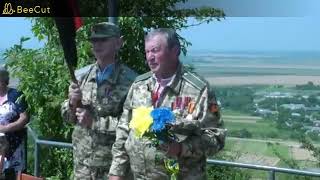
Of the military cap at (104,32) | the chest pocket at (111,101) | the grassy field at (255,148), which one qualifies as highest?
the military cap at (104,32)

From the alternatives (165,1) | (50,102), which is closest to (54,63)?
(50,102)

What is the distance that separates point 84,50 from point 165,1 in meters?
0.96

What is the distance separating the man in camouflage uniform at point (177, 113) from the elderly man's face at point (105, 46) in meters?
0.60

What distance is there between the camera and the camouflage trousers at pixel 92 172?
4.64 meters

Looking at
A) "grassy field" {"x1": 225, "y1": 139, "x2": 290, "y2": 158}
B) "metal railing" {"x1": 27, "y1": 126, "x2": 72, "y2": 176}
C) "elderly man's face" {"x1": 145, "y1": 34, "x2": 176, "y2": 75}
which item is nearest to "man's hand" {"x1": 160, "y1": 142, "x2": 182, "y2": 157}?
"elderly man's face" {"x1": 145, "y1": 34, "x2": 176, "y2": 75}

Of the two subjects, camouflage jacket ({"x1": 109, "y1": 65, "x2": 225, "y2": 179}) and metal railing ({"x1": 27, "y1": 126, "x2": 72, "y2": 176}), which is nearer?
camouflage jacket ({"x1": 109, "y1": 65, "x2": 225, "y2": 179})

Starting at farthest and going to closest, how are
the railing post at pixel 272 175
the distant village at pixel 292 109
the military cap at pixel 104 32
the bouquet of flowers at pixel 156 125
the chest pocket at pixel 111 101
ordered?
1. the distant village at pixel 292 109
2. the railing post at pixel 272 175
3. the chest pocket at pixel 111 101
4. the military cap at pixel 104 32
5. the bouquet of flowers at pixel 156 125

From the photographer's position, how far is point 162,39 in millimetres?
3805

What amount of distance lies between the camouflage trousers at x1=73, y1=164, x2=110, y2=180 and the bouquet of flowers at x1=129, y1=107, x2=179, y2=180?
925 millimetres

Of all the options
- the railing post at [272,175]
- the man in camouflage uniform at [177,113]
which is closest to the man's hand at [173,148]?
the man in camouflage uniform at [177,113]

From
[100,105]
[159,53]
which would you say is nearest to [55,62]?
[100,105]

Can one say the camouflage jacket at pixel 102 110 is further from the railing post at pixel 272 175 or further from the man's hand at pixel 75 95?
the railing post at pixel 272 175

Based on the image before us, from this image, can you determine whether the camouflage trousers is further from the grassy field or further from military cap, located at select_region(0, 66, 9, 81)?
military cap, located at select_region(0, 66, 9, 81)

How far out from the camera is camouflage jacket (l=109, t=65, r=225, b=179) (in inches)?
147
